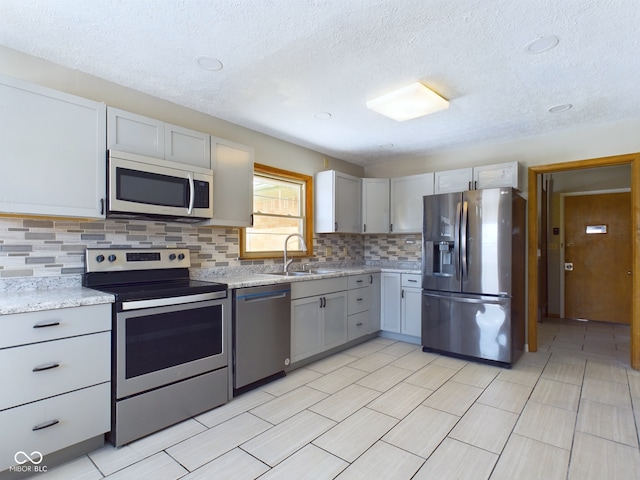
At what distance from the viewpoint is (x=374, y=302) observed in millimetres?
4281

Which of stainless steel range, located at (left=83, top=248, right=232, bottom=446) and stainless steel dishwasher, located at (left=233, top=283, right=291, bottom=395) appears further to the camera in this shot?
stainless steel dishwasher, located at (left=233, top=283, right=291, bottom=395)

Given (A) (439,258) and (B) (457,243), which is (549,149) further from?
(A) (439,258)

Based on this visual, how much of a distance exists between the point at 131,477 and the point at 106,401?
45cm

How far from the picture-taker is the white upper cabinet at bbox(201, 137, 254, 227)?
2883mm

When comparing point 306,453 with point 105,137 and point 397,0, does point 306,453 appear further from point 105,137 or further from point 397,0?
point 397,0

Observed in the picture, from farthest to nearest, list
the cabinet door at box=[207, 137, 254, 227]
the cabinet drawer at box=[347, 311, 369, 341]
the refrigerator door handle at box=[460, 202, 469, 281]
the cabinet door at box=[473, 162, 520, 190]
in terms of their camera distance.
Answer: the cabinet drawer at box=[347, 311, 369, 341]
the cabinet door at box=[473, 162, 520, 190]
the refrigerator door handle at box=[460, 202, 469, 281]
the cabinet door at box=[207, 137, 254, 227]

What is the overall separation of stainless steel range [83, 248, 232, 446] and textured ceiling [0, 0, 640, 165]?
131 centimetres

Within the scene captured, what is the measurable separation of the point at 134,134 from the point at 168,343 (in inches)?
55.8

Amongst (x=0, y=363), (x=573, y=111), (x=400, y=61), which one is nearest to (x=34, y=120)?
(x=0, y=363)

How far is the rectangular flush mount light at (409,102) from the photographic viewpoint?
2.58 metres

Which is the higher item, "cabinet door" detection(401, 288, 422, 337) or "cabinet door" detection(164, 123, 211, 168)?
"cabinet door" detection(164, 123, 211, 168)

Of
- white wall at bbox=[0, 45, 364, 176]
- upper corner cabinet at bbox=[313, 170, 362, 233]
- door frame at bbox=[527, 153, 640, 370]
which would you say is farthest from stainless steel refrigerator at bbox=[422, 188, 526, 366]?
white wall at bbox=[0, 45, 364, 176]

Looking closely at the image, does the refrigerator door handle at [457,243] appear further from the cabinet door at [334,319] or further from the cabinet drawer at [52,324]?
the cabinet drawer at [52,324]

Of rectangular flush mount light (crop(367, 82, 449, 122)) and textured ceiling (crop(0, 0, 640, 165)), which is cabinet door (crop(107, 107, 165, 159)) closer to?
textured ceiling (crop(0, 0, 640, 165))
